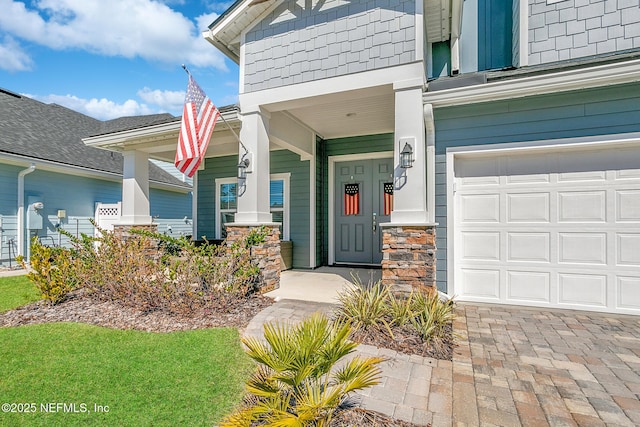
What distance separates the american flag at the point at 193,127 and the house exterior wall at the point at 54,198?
6.19 m

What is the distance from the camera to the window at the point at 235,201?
7.64 meters

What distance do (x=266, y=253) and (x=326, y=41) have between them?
333 cm

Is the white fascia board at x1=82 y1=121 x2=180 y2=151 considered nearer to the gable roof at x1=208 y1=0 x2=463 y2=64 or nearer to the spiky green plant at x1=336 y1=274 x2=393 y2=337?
the gable roof at x1=208 y1=0 x2=463 y2=64

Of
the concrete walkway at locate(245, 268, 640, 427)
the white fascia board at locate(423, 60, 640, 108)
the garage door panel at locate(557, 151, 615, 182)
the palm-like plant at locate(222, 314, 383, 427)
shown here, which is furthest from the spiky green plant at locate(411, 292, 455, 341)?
the white fascia board at locate(423, 60, 640, 108)

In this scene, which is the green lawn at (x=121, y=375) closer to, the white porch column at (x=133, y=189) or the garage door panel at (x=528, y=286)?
the garage door panel at (x=528, y=286)

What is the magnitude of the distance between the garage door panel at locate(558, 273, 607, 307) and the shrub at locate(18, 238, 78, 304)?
22.4ft

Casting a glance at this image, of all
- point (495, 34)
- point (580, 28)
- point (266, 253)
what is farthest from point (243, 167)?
point (580, 28)

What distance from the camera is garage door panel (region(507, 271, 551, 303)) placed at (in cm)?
430

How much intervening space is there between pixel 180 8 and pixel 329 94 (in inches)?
316

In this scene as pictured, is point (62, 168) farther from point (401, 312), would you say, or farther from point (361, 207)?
point (401, 312)

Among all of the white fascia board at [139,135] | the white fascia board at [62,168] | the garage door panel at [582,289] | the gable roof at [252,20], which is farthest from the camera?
the white fascia board at [62,168]

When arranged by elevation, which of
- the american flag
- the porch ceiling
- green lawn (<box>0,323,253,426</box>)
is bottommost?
green lawn (<box>0,323,253,426</box>)

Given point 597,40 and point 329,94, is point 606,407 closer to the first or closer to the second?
point 329,94

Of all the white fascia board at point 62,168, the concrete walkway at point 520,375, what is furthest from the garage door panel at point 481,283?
the white fascia board at point 62,168
